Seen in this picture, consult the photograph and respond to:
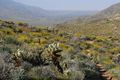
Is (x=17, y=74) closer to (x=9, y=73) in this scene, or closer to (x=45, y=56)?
(x=9, y=73)

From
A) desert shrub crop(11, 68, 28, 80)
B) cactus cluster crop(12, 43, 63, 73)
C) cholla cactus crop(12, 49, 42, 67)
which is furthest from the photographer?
cactus cluster crop(12, 43, 63, 73)

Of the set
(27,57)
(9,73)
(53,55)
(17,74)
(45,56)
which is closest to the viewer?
(9,73)

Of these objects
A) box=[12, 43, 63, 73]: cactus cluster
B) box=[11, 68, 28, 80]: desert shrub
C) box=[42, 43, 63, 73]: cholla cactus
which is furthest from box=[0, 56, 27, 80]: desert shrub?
box=[42, 43, 63, 73]: cholla cactus

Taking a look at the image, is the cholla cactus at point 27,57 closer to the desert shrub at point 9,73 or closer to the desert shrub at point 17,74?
the desert shrub at point 17,74

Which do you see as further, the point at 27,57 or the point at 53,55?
the point at 27,57

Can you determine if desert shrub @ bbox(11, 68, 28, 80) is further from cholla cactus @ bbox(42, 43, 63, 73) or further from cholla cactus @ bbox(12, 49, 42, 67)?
cholla cactus @ bbox(42, 43, 63, 73)

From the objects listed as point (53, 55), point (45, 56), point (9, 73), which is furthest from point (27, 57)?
point (9, 73)

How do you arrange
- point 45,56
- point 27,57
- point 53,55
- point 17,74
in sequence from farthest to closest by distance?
point 45,56 < point 27,57 < point 53,55 < point 17,74

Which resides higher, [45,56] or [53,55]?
[53,55]

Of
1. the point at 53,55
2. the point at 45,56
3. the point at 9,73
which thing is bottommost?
the point at 45,56

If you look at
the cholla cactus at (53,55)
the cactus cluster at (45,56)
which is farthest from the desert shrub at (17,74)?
the cholla cactus at (53,55)

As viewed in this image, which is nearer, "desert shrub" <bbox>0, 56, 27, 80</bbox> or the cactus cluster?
"desert shrub" <bbox>0, 56, 27, 80</bbox>

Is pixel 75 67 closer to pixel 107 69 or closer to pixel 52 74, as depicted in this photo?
pixel 52 74

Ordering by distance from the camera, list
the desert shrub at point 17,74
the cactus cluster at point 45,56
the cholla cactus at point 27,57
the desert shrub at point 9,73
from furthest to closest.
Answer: the cactus cluster at point 45,56, the cholla cactus at point 27,57, the desert shrub at point 17,74, the desert shrub at point 9,73
